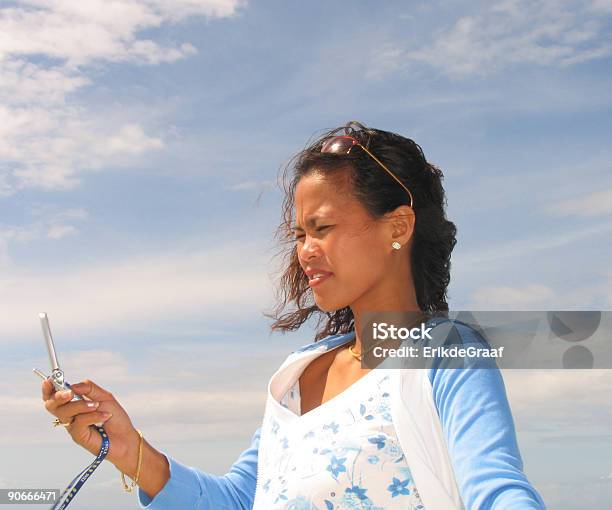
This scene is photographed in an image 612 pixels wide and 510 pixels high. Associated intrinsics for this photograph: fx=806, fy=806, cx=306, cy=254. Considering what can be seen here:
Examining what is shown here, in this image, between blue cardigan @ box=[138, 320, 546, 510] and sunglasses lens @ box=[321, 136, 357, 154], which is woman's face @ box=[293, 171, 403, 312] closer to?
sunglasses lens @ box=[321, 136, 357, 154]

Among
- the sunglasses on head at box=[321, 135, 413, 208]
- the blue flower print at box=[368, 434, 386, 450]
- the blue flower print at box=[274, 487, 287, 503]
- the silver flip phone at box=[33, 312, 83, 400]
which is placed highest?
the sunglasses on head at box=[321, 135, 413, 208]

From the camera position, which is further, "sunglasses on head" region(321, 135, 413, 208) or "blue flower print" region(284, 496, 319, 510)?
"sunglasses on head" region(321, 135, 413, 208)

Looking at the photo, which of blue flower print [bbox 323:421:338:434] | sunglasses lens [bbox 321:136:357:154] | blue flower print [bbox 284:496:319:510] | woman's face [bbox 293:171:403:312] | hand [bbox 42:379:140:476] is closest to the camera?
blue flower print [bbox 284:496:319:510]

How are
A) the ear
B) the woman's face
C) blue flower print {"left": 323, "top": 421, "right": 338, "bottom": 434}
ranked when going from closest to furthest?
blue flower print {"left": 323, "top": 421, "right": 338, "bottom": 434}, the woman's face, the ear

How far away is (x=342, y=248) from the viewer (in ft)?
13.9

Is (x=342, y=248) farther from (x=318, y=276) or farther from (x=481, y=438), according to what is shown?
(x=481, y=438)

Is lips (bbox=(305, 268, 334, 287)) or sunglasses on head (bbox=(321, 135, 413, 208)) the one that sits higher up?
sunglasses on head (bbox=(321, 135, 413, 208))

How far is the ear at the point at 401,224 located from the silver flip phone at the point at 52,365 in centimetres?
183

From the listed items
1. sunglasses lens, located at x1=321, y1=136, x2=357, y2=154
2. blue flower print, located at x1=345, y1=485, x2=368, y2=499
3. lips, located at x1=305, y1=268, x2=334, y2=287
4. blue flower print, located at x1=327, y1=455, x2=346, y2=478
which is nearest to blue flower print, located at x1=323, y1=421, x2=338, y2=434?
blue flower print, located at x1=327, y1=455, x2=346, y2=478

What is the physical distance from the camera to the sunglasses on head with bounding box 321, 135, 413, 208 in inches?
178

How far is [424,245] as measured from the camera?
458 cm

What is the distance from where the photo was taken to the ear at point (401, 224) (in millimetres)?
4391

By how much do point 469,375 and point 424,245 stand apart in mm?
1260

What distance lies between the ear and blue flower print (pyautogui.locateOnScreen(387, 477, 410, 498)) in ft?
4.24
